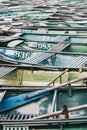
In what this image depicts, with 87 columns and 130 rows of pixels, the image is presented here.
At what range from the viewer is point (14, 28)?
21766 mm

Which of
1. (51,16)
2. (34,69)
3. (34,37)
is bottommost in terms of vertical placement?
(51,16)

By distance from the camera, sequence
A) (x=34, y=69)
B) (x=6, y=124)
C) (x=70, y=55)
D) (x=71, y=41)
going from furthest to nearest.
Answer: (x=71, y=41) → (x=70, y=55) → (x=34, y=69) → (x=6, y=124)

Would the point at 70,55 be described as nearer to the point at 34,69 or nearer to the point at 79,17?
the point at 34,69

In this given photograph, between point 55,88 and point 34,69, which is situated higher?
point 55,88

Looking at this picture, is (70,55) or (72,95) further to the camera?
(70,55)

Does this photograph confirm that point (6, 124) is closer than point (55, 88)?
Yes

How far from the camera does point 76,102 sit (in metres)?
10.3

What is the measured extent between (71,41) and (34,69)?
5664 mm

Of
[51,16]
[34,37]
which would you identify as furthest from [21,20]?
[34,37]

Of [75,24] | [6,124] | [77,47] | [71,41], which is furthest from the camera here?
[75,24]

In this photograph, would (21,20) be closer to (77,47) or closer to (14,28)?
(14,28)

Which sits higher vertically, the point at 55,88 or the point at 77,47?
the point at 55,88

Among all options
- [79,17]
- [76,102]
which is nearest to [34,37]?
[79,17]

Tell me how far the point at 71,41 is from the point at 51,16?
9.07m
